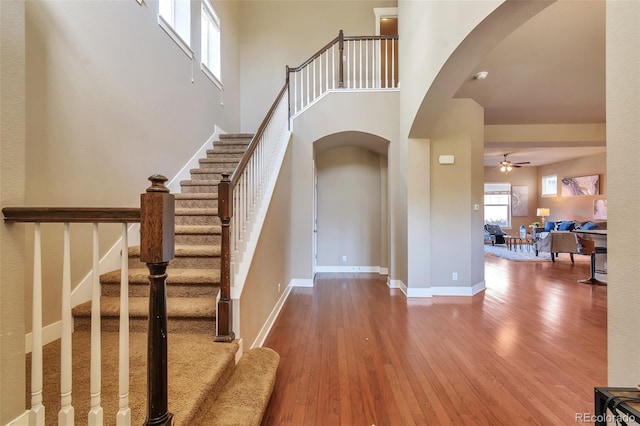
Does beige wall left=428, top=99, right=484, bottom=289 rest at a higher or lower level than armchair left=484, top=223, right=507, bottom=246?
higher

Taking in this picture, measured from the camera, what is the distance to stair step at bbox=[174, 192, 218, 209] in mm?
3174

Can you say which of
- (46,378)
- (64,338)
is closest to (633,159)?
(64,338)

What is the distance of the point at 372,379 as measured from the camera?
207 centimetres

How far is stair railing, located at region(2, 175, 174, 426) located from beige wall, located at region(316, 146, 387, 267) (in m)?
4.86

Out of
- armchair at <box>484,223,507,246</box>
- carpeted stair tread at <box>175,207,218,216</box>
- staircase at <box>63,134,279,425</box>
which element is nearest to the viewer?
staircase at <box>63,134,279,425</box>

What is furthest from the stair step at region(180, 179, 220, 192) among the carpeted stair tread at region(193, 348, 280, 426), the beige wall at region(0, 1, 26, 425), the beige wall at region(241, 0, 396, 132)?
the beige wall at region(241, 0, 396, 132)

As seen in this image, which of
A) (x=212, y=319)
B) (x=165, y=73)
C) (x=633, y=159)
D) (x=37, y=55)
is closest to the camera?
(x=633, y=159)

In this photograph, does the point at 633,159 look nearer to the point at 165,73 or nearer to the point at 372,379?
the point at 372,379

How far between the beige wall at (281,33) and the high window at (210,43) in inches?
41.7

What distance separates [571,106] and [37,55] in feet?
22.6

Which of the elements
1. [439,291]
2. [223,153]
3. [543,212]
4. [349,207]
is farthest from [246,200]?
[543,212]

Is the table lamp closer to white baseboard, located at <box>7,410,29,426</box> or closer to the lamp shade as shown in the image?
the lamp shade

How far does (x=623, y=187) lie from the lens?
0.97 metres

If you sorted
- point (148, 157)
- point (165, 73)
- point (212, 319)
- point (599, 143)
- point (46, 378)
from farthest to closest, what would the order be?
point (599, 143)
point (165, 73)
point (148, 157)
point (212, 319)
point (46, 378)
